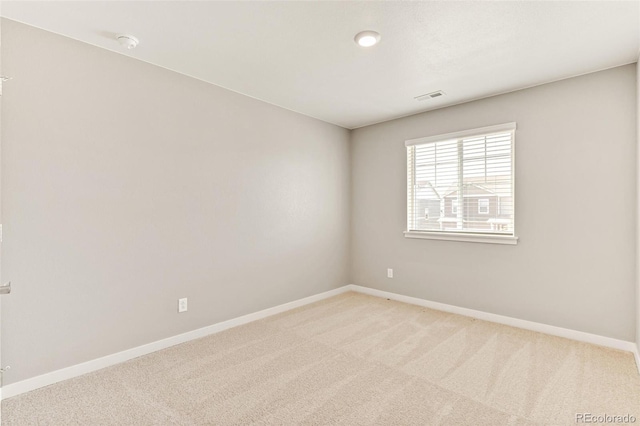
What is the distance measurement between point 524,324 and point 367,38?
305 cm

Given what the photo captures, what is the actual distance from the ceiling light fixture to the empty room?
0.02 m

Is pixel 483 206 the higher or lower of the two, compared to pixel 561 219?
higher

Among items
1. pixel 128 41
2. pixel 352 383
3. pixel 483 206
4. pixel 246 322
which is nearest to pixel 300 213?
pixel 246 322

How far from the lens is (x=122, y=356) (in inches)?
101

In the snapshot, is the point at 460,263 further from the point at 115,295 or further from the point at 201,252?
the point at 115,295

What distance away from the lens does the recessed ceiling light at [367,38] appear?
2.23 metres

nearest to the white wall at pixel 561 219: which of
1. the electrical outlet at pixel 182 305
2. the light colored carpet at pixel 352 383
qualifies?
the light colored carpet at pixel 352 383

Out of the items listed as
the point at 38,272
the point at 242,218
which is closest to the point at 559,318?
the point at 242,218

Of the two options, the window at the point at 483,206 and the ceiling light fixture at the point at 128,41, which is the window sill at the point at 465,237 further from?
the ceiling light fixture at the point at 128,41

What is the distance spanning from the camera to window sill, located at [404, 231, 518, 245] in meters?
3.36

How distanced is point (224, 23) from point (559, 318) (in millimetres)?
3753

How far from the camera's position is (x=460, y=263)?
3715 millimetres

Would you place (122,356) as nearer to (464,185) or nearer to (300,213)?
(300,213)

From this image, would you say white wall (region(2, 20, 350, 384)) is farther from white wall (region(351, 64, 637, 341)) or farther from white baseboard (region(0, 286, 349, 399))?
white wall (region(351, 64, 637, 341))
